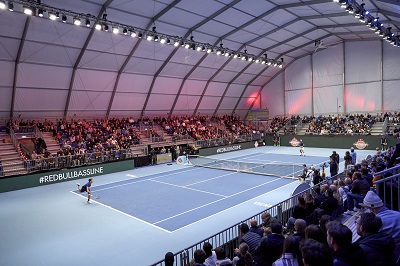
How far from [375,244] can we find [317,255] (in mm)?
1187

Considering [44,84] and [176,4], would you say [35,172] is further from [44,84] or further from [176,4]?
[176,4]

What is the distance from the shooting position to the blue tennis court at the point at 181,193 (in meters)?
13.6

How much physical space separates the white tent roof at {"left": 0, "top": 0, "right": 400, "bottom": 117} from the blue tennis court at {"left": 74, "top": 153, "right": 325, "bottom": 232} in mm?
11800

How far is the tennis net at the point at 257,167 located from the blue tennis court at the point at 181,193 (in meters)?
0.77

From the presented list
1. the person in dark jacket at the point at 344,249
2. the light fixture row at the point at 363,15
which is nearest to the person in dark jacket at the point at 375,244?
the person in dark jacket at the point at 344,249

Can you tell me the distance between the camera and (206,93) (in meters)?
39.9

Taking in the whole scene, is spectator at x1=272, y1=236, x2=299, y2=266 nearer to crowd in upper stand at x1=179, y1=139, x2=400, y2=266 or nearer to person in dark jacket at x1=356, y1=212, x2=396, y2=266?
crowd in upper stand at x1=179, y1=139, x2=400, y2=266

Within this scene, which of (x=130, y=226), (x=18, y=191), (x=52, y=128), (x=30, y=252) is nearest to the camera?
(x=30, y=252)

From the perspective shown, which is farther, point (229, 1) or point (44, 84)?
point (44, 84)

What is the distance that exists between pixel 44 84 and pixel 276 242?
86.1ft

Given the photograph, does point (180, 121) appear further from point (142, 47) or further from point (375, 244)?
point (375, 244)

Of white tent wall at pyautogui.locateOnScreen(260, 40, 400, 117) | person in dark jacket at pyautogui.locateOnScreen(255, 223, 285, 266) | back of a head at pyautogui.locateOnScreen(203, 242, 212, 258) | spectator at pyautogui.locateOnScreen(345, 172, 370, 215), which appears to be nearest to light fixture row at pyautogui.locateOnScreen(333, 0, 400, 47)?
white tent wall at pyautogui.locateOnScreen(260, 40, 400, 117)

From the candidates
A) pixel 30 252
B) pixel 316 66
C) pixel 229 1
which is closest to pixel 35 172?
pixel 30 252

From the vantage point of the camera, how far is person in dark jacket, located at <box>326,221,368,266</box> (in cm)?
321
